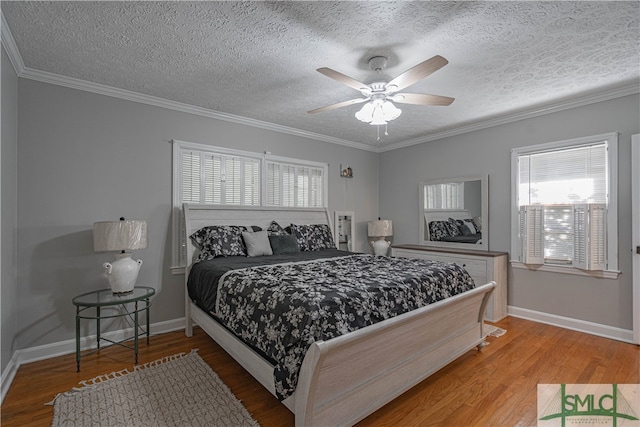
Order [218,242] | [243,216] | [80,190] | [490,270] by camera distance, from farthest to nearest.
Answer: [243,216] → [490,270] → [218,242] → [80,190]

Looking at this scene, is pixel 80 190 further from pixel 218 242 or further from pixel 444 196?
pixel 444 196

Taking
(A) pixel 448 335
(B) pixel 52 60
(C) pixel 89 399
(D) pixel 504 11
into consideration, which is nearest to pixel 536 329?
(A) pixel 448 335

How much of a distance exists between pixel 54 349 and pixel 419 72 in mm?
3893

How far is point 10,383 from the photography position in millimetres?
2297

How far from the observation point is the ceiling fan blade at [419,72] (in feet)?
6.24

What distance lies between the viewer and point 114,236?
264 centimetres

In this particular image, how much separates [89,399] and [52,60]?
2694 mm

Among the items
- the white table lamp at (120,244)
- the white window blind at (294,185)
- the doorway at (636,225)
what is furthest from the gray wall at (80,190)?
the doorway at (636,225)

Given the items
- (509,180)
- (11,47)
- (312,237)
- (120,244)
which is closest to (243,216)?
(312,237)

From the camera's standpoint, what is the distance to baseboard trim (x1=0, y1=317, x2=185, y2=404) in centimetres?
229

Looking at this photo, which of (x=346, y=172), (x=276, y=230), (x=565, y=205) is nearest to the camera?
(x=565, y=205)

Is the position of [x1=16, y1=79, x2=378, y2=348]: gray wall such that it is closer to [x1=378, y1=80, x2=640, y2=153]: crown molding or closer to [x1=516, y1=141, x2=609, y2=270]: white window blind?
[x1=378, y1=80, x2=640, y2=153]: crown molding

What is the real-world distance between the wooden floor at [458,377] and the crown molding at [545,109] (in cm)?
251

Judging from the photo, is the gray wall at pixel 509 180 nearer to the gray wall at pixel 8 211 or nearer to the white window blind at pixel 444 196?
the white window blind at pixel 444 196
